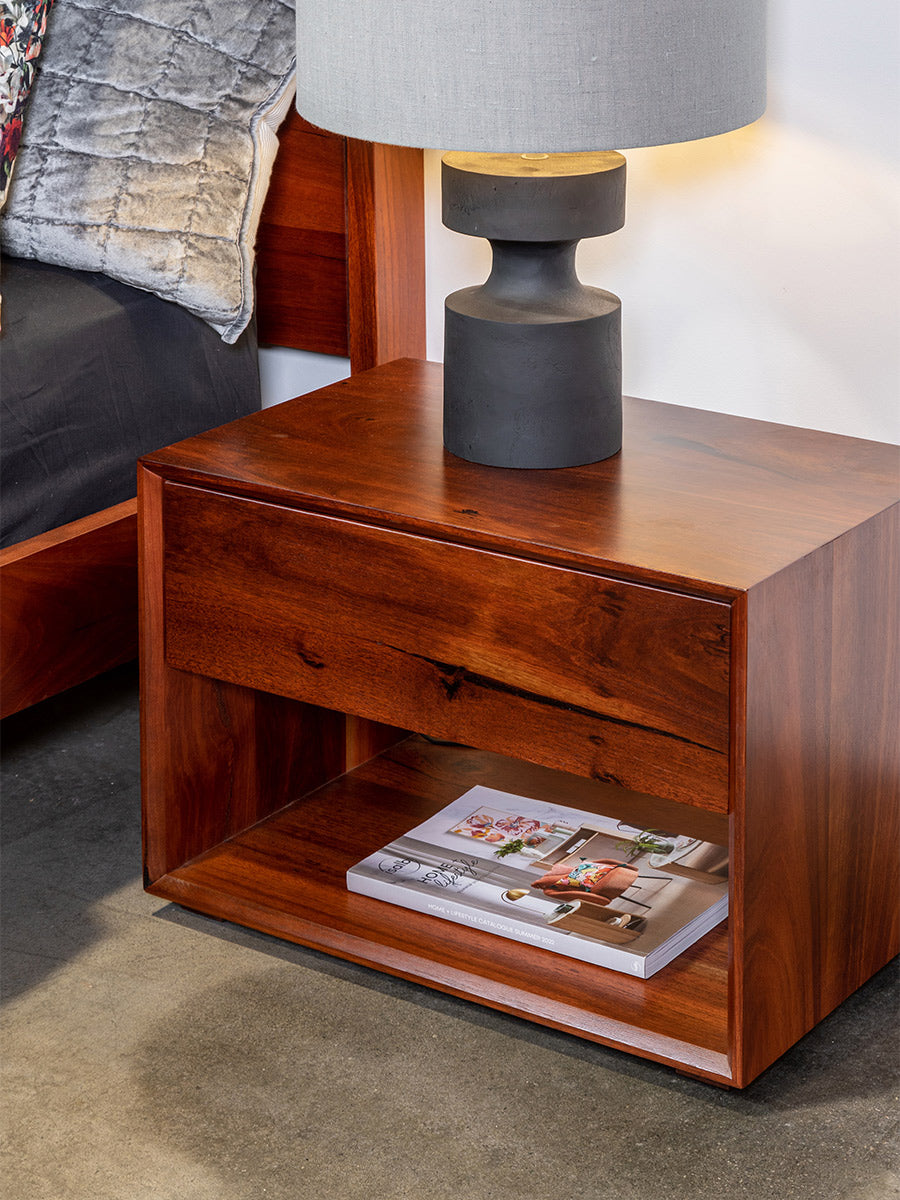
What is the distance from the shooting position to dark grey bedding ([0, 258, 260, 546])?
62.5 inches

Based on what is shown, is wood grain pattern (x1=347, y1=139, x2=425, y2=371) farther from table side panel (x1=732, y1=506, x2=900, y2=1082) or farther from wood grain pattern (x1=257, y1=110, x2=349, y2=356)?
table side panel (x1=732, y1=506, x2=900, y2=1082)

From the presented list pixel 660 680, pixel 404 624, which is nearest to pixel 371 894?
pixel 404 624

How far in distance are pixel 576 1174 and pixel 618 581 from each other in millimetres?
418

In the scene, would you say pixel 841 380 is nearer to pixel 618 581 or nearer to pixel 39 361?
pixel 618 581

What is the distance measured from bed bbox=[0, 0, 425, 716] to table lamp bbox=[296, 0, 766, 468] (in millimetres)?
351

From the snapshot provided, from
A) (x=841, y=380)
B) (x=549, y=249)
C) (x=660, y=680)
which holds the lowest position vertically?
(x=660, y=680)

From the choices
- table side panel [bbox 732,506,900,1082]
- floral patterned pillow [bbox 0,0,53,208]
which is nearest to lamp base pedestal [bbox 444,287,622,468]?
table side panel [bbox 732,506,900,1082]

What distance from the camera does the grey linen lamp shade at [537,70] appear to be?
112cm

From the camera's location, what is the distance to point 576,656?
117 cm

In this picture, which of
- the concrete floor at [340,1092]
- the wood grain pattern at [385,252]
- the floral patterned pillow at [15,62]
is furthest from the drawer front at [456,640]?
the floral patterned pillow at [15,62]

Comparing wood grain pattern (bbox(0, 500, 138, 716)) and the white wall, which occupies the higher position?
the white wall

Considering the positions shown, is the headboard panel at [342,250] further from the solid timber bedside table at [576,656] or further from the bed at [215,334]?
the solid timber bedside table at [576,656]

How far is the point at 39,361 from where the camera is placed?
5.24 ft

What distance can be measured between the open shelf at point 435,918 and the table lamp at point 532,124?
404 millimetres
